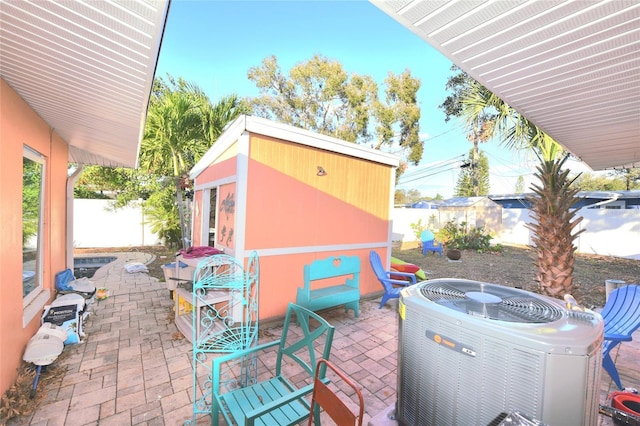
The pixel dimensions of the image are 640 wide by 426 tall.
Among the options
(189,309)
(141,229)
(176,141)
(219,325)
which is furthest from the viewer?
(141,229)

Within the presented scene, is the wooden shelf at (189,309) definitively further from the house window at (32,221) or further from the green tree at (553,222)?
the green tree at (553,222)

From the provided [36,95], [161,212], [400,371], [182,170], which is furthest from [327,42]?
[400,371]

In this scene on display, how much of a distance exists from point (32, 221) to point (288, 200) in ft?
11.2

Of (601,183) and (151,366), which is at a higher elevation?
(601,183)

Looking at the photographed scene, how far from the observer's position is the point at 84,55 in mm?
1989

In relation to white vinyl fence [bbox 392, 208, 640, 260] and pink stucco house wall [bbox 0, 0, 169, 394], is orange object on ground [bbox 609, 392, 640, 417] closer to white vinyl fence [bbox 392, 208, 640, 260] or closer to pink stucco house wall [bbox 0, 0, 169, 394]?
pink stucco house wall [bbox 0, 0, 169, 394]

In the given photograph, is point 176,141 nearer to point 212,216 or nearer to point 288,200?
point 212,216

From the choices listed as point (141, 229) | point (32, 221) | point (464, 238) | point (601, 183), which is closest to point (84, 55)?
point (32, 221)

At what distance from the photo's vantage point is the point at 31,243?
11.2 ft

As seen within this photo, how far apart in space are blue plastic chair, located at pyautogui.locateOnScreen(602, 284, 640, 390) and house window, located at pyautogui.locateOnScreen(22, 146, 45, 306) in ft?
21.0

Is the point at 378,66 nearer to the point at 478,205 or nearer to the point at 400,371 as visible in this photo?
the point at 478,205

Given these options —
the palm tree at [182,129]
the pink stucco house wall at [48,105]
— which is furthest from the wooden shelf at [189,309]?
the palm tree at [182,129]

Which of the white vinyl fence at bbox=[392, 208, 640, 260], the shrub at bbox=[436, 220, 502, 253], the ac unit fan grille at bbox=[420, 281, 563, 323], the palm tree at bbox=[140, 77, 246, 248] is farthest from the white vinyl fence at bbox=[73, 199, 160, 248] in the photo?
the white vinyl fence at bbox=[392, 208, 640, 260]

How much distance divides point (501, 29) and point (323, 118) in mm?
15596
